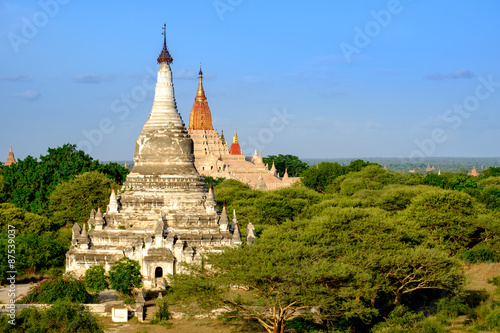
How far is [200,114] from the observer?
412ft

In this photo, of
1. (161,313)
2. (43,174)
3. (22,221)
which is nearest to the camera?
(161,313)

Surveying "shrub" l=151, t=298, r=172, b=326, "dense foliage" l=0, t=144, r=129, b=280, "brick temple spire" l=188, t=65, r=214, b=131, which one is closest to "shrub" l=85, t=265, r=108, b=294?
"shrub" l=151, t=298, r=172, b=326

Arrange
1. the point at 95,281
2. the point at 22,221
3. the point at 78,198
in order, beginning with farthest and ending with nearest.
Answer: the point at 78,198, the point at 22,221, the point at 95,281

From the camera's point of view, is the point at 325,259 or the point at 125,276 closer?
the point at 325,259

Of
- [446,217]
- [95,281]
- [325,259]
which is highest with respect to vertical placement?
[446,217]

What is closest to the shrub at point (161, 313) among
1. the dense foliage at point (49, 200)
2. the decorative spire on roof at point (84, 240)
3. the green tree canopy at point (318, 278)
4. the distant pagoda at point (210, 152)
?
the green tree canopy at point (318, 278)

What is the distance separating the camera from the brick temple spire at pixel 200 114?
4943 inches

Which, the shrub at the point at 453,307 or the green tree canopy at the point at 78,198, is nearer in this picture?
the shrub at the point at 453,307

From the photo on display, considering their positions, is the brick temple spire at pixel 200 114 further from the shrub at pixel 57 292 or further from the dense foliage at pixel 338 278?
the shrub at pixel 57 292

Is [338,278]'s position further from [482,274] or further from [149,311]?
[482,274]

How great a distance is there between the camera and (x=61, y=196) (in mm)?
58500

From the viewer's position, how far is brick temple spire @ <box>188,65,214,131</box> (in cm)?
12556

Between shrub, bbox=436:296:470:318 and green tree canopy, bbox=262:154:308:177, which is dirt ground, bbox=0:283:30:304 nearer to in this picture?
shrub, bbox=436:296:470:318

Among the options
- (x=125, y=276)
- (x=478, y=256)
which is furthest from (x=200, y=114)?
(x=125, y=276)
